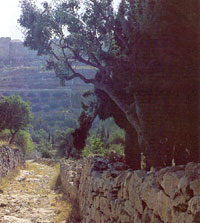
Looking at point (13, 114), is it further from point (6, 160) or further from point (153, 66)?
point (153, 66)

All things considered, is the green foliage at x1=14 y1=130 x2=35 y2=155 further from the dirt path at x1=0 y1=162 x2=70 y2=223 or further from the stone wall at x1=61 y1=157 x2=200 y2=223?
the stone wall at x1=61 y1=157 x2=200 y2=223

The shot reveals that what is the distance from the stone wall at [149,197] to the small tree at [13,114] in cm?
2543

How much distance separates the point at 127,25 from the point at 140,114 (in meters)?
3.16

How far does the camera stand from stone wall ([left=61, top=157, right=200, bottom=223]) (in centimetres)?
303

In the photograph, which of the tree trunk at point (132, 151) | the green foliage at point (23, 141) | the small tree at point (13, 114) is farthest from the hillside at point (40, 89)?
the tree trunk at point (132, 151)

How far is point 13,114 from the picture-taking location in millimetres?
32062

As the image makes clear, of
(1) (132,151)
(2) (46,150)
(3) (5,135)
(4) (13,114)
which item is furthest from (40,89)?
(1) (132,151)

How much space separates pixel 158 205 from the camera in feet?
11.8

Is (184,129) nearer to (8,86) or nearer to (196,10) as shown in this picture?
(196,10)

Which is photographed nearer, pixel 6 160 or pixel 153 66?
pixel 153 66

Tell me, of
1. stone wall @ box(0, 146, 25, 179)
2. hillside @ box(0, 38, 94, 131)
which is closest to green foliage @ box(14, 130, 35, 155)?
stone wall @ box(0, 146, 25, 179)

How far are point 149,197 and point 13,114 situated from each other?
29.5 meters

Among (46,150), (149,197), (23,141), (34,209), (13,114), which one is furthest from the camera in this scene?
(46,150)

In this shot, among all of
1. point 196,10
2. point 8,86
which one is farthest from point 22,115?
point 8,86
